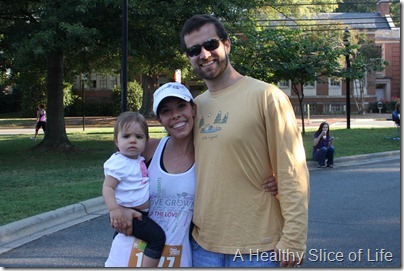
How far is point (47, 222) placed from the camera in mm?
6875

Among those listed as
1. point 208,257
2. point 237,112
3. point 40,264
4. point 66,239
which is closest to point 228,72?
point 237,112

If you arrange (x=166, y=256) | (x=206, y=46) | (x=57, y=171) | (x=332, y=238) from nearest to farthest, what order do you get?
(x=206, y=46) < (x=166, y=256) < (x=332, y=238) < (x=57, y=171)

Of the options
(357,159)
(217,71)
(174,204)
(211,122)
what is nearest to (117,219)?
(174,204)

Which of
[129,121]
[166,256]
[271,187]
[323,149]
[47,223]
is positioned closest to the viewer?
[271,187]

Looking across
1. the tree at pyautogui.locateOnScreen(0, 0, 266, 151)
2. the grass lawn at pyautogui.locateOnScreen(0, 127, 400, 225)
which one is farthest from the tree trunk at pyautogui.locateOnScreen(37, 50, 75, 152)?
the grass lawn at pyautogui.locateOnScreen(0, 127, 400, 225)

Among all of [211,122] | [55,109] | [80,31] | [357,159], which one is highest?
[80,31]

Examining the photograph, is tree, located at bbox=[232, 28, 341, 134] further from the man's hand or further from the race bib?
the man's hand

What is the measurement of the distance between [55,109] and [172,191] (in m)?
15.5

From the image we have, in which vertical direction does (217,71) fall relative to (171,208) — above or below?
above

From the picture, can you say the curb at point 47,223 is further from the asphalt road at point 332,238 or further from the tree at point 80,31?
the tree at point 80,31

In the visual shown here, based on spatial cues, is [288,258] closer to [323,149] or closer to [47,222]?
[47,222]

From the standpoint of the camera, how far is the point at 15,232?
6285 millimetres

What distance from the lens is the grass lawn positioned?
307 inches

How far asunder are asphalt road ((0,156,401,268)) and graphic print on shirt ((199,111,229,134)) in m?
2.69
